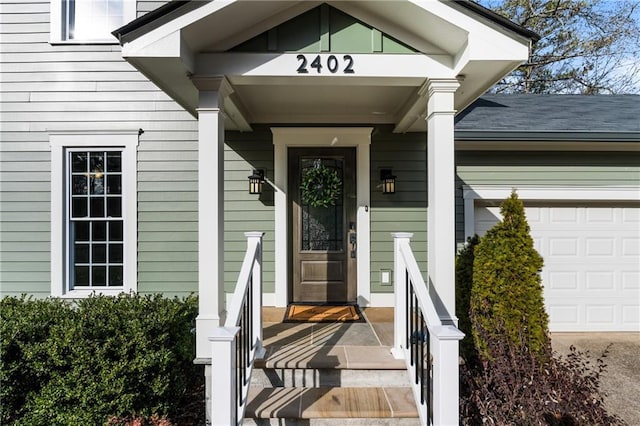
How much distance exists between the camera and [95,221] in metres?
5.07

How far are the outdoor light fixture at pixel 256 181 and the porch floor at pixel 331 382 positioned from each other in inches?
79.5

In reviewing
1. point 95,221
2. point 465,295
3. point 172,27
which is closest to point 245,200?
point 95,221

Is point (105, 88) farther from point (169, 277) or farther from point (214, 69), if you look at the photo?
point (214, 69)

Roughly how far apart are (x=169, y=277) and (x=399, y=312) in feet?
11.0

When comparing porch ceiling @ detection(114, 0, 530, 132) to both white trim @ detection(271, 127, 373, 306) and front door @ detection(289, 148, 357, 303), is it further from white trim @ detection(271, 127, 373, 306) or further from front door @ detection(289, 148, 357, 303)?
front door @ detection(289, 148, 357, 303)

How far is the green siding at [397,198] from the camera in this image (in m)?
5.06

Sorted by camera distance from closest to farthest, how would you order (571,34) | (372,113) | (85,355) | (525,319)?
1. (85,355)
2. (525,319)
3. (372,113)
4. (571,34)

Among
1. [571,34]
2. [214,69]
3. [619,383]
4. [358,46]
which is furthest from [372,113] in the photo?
[571,34]

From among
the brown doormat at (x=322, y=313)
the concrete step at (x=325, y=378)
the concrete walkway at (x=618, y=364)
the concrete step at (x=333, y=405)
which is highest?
the brown doormat at (x=322, y=313)

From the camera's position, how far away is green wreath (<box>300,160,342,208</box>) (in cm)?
479

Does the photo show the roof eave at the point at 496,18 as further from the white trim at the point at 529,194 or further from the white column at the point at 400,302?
the white trim at the point at 529,194

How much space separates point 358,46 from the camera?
2.99m

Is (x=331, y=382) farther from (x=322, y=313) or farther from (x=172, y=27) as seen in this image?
(x=172, y=27)

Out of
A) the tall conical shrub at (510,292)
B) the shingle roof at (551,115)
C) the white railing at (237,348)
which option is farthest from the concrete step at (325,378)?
the shingle roof at (551,115)
